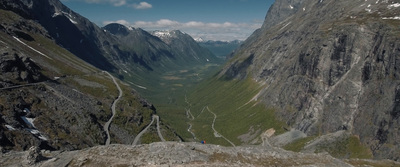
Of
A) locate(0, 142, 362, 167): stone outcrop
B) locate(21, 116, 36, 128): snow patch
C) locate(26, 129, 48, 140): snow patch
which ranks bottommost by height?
locate(26, 129, 48, 140): snow patch

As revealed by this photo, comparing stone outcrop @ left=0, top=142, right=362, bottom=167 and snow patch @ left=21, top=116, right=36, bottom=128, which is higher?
stone outcrop @ left=0, top=142, right=362, bottom=167

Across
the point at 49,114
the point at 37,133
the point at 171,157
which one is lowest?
the point at 37,133

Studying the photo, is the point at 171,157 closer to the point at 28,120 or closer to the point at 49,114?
the point at 28,120

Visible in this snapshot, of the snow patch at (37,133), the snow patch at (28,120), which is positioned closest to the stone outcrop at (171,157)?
the snow patch at (37,133)

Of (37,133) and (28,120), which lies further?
(28,120)

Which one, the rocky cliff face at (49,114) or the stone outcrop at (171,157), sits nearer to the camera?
the stone outcrop at (171,157)

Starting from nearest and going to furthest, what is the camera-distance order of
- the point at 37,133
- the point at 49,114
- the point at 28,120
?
1. the point at 37,133
2. the point at 28,120
3. the point at 49,114

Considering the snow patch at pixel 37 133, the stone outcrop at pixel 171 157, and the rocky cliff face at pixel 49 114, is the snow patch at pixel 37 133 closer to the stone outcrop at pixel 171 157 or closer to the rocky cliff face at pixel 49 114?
the rocky cliff face at pixel 49 114

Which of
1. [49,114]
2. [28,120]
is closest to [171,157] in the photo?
[28,120]

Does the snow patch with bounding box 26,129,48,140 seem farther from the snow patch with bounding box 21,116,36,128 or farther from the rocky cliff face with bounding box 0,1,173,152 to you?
the snow patch with bounding box 21,116,36,128

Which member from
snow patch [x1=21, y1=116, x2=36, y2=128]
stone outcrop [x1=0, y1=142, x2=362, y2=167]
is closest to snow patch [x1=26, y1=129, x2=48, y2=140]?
snow patch [x1=21, y1=116, x2=36, y2=128]

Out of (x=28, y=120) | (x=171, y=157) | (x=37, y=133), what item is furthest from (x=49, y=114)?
(x=171, y=157)

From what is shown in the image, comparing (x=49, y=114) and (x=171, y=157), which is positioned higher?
(x=171, y=157)

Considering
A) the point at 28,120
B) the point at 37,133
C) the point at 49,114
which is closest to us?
the point at 37,133
